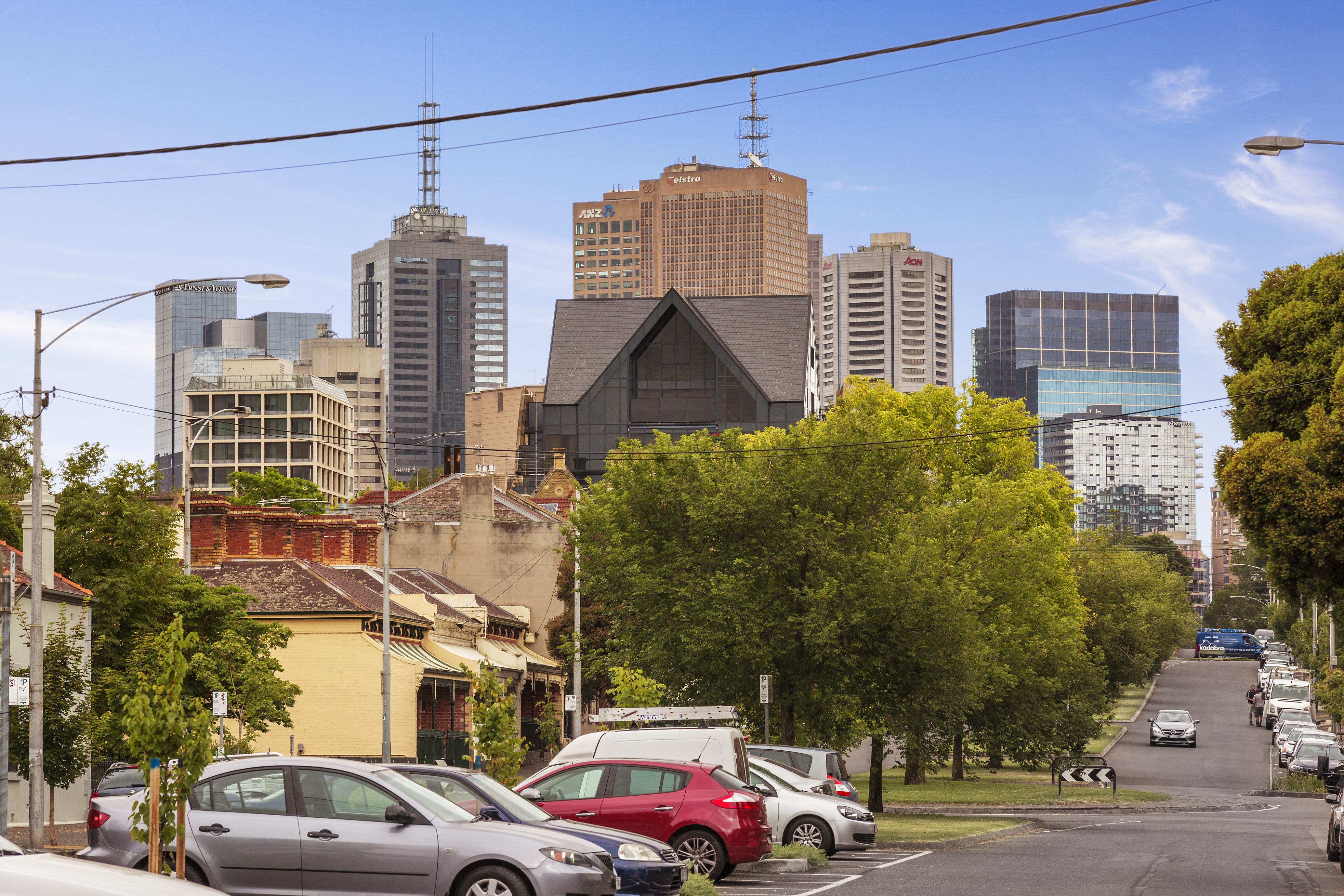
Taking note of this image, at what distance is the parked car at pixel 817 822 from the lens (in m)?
23.5

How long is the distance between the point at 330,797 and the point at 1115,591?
62.8 metres

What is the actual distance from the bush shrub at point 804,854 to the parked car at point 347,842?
7776mm

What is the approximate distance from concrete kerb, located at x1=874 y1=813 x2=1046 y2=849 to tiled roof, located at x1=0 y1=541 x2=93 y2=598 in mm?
17097

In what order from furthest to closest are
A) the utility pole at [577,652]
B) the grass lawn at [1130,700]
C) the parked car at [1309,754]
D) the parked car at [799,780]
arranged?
the grass lawn at [1130,700] < the parked car at [1309,754] < the utility pole at [577,652] < the parked car at [799,780]

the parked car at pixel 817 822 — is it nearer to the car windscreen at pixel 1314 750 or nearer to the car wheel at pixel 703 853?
the car wheel at pixel 703 853

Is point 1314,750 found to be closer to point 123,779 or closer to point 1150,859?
point 1150,859

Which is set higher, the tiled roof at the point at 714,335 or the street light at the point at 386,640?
the tiled roof at the point at 714,335

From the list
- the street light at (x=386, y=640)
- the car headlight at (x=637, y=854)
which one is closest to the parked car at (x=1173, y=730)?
Answer: the street light at (x=386, y=640)

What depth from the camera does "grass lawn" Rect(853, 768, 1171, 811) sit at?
40875 mm

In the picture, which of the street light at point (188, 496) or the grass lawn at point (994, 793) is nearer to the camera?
the street light at point (188, 496)

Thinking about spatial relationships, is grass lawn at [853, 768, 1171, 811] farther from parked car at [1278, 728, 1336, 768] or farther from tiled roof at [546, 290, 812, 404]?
tiled roof at [546, 290, 812, 404]

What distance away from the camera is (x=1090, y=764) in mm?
46656

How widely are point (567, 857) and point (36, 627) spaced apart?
49.5 feet

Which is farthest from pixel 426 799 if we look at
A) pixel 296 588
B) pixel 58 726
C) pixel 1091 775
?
pixel 296 588
